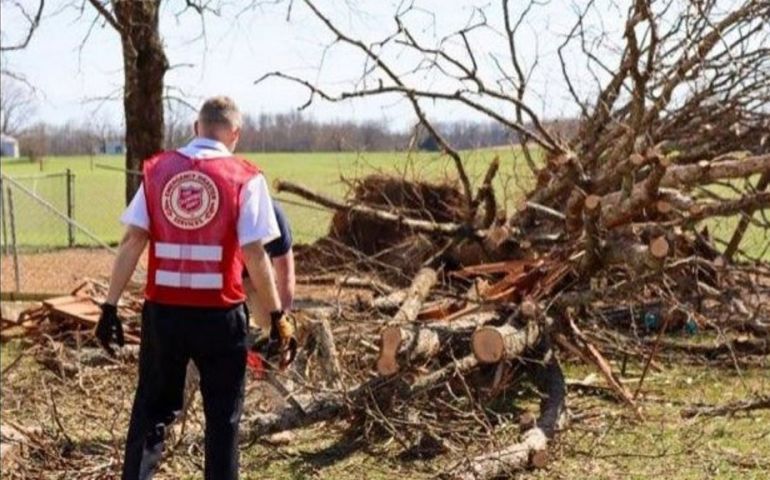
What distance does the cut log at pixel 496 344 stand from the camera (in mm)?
6500

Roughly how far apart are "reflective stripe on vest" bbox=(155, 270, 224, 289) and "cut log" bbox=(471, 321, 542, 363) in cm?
254

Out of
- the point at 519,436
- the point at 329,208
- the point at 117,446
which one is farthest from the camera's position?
the point at 329,208

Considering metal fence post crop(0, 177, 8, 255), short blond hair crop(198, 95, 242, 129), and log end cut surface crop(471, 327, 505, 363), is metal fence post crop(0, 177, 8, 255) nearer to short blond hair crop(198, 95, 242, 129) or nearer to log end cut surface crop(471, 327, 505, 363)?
log end cut surface crop(471, 327, 505, 363)

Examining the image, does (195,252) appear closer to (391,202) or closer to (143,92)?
(391,202)

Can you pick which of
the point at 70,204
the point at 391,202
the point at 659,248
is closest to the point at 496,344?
the point at 659,248

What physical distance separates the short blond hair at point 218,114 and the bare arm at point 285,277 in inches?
24.2

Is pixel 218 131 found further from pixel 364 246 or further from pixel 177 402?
pixel 364 246

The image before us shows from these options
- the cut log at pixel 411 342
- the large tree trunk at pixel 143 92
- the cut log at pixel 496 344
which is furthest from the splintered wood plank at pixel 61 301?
the cut log at pixel 496 344

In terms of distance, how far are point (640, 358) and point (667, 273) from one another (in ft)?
3.96

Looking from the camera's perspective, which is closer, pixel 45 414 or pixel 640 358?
pixel 45 414

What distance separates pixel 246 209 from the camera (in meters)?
4.35

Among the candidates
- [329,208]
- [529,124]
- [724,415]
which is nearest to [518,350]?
[724,415]

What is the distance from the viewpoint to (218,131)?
14.7 feet

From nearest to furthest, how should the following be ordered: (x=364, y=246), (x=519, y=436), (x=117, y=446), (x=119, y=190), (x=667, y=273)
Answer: (x=117, y=446) < (x=519, y=436) < (x=667, y=273) < (x=364, y=246) < (x=119, y=190)
